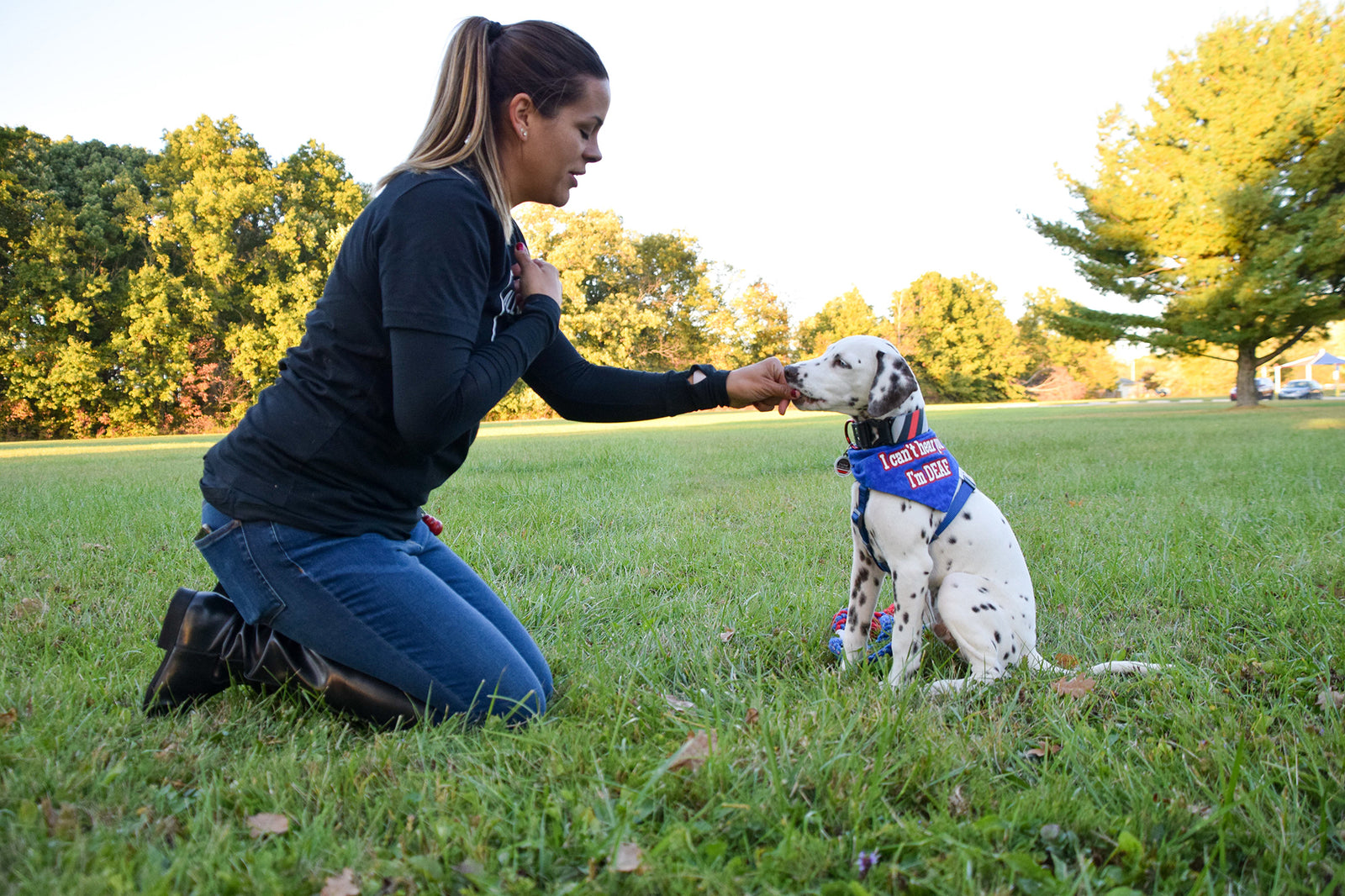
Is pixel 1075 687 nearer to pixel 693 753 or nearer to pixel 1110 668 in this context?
pixel 1110 668

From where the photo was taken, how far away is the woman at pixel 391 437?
7.11 feet

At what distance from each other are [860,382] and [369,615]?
1.95m

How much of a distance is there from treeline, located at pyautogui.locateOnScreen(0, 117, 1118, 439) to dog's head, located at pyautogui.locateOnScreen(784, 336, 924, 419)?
26.6 m

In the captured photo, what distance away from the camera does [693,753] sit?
1.86 metres

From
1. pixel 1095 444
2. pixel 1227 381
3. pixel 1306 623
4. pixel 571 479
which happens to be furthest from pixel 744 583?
Result: pixel 1227 381

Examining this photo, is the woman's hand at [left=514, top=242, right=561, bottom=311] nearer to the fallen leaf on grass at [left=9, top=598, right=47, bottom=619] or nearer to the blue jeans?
the blue jeans

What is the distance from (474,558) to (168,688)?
2164 millimetres

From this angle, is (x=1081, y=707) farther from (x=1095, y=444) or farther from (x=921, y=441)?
(x=1095, y=444)

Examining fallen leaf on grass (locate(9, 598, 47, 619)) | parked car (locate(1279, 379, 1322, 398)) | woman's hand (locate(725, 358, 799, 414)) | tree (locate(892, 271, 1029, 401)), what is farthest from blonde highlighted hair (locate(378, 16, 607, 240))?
parked car (locate(1279, 379, 1322, 398))

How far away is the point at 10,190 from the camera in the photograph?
31.3 m

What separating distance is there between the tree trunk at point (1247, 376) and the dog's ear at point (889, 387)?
2698cm

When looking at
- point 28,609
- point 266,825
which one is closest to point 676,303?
point 28,609

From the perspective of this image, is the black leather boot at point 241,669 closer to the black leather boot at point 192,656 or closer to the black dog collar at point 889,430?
the black leather boot at point 192,656

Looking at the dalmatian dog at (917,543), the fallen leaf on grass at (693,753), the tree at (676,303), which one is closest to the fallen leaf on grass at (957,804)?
the fallen leaf on grass at (693,753)
